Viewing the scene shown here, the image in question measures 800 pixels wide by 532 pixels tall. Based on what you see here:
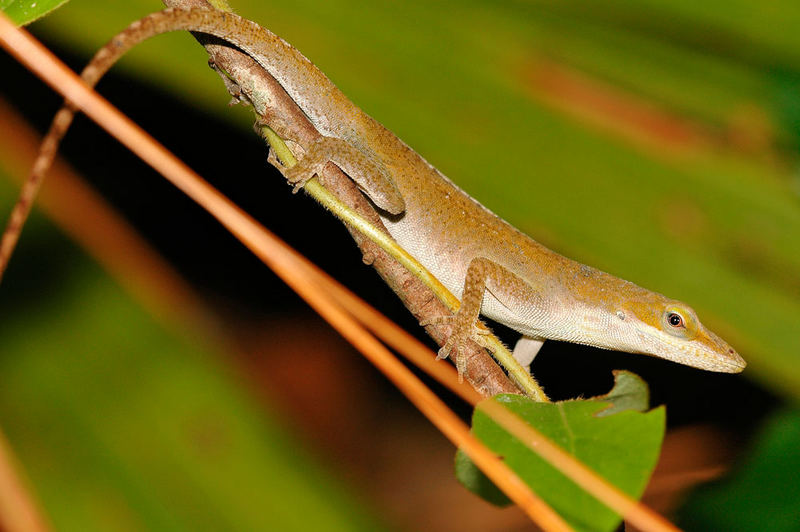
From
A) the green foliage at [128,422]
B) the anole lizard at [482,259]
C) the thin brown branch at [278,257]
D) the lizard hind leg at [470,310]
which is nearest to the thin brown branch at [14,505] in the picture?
the thin brown branch at [278,257]

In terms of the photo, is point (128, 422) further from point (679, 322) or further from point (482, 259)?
point (679, 322)

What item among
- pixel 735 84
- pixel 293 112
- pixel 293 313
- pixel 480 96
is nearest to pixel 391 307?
pixel 293 313

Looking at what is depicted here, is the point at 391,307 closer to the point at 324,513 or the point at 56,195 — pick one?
the point at 324,513

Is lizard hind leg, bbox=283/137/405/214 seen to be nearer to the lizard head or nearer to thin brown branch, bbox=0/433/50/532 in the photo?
the lizard head

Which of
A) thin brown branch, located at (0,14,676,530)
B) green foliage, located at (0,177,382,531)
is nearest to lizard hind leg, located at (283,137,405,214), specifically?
green foliage, located at (0,177,382,531)

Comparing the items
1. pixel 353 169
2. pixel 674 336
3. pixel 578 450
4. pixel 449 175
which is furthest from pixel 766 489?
pixel 353 169

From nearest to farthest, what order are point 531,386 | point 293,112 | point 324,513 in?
point 531,386 < point 293,112 < point 324,513
